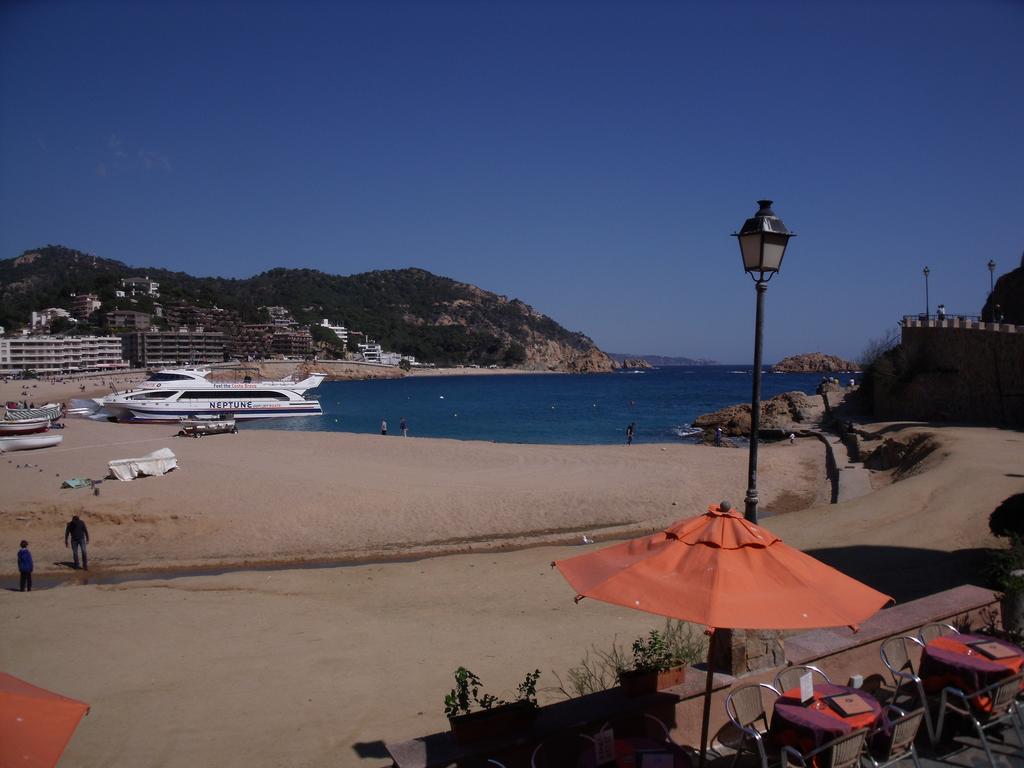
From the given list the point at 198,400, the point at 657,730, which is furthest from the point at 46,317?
the point at 657,730

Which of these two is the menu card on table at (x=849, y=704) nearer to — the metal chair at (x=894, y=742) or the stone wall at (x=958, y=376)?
the metal chair at (x=894, y=742)

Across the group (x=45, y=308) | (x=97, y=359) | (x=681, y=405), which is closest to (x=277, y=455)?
(x=681, y=405)

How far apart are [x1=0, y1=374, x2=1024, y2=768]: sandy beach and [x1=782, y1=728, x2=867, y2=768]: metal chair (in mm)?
3669

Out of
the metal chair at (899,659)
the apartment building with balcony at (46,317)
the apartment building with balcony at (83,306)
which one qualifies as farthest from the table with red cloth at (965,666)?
the apartment building with balcony at (83,306)

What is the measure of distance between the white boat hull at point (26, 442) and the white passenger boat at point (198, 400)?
18865 millimetres

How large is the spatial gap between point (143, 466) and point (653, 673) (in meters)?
21.7

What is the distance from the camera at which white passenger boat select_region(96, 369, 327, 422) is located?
1959 inches

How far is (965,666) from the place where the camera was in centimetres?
445

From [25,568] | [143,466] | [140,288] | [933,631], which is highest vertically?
[140,288]

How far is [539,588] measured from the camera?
11664 mm

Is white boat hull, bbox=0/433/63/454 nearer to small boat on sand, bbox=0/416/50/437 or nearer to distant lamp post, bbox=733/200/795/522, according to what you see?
small boat on sand, bbox=0/416/50/437

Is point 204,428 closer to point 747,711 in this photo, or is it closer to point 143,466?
point 143,466

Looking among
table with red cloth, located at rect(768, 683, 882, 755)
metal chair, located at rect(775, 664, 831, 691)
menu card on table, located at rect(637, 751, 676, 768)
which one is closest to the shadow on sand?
metal chair, located at rect(775, 664, 831, 691)

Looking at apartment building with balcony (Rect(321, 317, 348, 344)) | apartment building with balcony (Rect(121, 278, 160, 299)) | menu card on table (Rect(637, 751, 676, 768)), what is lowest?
menu card on table (Rect(637, 751, 676, 768))
